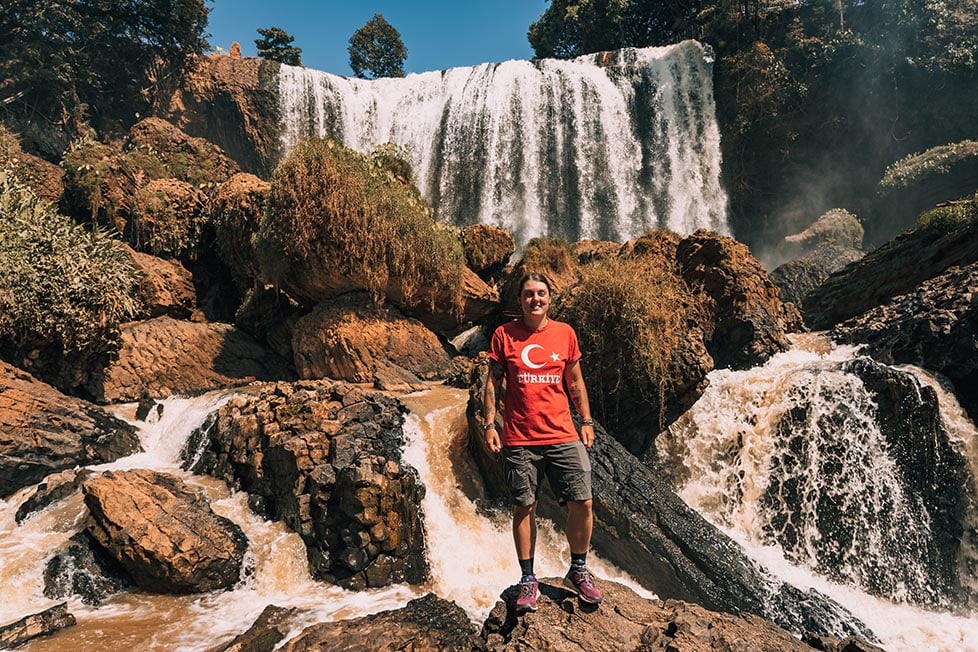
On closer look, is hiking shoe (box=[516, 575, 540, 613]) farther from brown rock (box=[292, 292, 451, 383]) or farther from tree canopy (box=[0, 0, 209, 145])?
tree canopy (box=[0, 0, 209, 145])

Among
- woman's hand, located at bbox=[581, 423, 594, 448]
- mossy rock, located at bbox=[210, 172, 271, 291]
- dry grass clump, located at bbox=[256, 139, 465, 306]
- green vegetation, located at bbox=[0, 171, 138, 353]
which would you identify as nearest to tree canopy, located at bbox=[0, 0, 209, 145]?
mossy rock, located at bbox=[210, 172, 271, 291]

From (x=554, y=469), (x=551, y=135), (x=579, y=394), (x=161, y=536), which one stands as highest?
(x=551, y=135)

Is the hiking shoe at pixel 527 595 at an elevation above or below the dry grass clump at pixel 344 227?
below

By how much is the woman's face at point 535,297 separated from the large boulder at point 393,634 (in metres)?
2.41

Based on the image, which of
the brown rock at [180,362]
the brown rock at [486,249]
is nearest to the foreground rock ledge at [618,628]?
the brown rock at [180,362]

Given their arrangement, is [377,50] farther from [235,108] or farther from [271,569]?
[271,569]

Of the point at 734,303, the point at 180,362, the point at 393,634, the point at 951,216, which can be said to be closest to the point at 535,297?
the point at 393,634

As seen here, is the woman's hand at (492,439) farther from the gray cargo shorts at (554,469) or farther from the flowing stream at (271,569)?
the flowing stream at (271,569)

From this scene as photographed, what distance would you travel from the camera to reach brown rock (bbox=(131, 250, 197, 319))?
1307cm

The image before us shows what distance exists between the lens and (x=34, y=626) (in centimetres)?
478

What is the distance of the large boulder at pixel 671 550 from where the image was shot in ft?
19.8

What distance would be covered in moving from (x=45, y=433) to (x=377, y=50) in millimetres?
47556

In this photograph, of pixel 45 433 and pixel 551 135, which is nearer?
pixel 45 433

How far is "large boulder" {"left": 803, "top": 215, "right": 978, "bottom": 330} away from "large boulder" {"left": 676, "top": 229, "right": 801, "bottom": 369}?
10.6 ft
